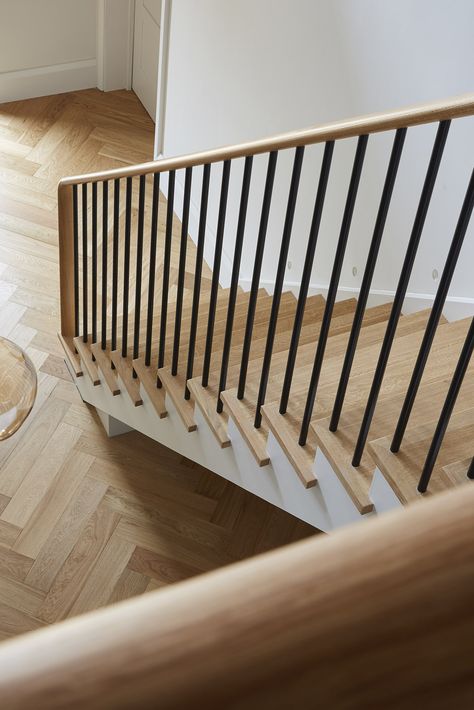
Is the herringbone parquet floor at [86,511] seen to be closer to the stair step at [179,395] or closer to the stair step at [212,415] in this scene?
the stair step at [179,395]

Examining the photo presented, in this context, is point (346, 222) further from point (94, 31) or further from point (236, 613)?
point (94, 31)

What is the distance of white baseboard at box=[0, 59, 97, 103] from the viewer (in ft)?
17.6

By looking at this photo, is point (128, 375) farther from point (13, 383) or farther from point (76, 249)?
point (13, 383)

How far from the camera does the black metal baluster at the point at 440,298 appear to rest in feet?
4.35

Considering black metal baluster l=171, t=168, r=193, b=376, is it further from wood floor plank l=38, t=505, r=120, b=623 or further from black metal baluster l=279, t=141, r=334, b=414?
wood floor plank l=38, t=505, r=120, b=623

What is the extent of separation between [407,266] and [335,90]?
1700mm

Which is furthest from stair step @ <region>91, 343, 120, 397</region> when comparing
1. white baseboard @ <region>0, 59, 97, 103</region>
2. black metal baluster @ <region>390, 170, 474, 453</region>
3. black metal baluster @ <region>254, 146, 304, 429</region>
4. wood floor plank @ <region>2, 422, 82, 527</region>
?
white baseboard @ <region>0, 59, 97, 103</region>

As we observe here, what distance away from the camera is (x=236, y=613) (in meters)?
0.16


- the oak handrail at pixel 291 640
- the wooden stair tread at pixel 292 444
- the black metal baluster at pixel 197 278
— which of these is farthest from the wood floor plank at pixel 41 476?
the oak handrail at pixel 291 640

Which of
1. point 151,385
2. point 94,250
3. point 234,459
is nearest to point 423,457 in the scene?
point 234,459

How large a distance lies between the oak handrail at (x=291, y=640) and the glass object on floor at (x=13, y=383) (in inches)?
45.1

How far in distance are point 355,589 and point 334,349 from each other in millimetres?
2293

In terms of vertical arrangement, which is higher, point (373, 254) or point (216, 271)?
point (373, 254)

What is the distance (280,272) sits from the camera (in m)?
1.85
